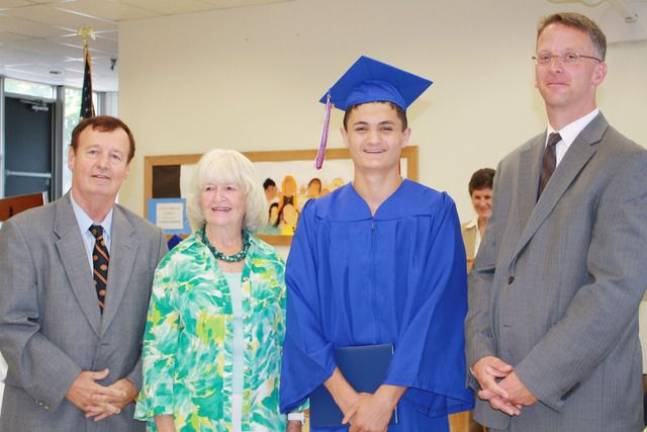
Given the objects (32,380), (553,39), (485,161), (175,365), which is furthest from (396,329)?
(485,161)

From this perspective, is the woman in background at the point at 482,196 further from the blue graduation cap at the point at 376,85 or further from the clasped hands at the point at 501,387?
the clasped hands at the point at 501,387

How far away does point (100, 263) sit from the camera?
2961 millimetres

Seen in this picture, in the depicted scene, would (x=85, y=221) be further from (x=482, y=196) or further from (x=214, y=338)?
(x=482, y=196)

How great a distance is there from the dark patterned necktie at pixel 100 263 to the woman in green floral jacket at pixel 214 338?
0.74 feet

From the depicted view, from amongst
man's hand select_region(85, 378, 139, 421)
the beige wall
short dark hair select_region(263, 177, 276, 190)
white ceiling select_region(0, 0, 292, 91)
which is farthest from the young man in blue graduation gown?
white ceiling select_region(0, 0, 292, 91)

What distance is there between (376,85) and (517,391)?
1080 mm

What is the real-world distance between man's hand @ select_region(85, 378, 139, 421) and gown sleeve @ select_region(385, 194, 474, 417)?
0.88 m

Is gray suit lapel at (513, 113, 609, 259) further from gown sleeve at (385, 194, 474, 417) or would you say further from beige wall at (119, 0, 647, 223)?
beige wall at (119, 0, 647, 223)

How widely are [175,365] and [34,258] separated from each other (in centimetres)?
59

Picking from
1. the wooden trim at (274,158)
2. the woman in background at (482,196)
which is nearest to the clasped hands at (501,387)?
the woman in background at (482,196)

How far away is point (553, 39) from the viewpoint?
254 cm

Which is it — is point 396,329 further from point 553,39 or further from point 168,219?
point 168,219

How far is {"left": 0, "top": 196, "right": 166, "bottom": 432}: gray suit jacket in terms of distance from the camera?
2.80 meters

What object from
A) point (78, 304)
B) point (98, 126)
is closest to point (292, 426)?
point (78, 304)
